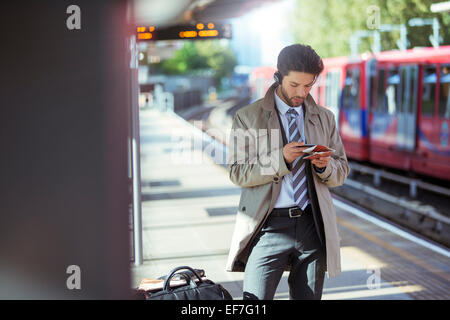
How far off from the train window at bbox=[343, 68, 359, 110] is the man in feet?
43.9

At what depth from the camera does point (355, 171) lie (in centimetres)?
1547

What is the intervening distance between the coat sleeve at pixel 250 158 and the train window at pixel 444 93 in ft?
31.9

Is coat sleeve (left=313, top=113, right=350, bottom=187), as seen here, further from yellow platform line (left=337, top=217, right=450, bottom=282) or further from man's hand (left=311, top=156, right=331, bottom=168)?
yellow platform line (left=337, top=217, right=450, bottom=282)

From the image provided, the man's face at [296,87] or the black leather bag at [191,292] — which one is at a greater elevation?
the man's face at [296,87]

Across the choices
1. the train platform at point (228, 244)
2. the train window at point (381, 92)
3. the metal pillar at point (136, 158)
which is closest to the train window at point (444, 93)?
the train window at point (381, 92)

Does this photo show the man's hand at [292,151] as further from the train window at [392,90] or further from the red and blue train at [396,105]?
the train window at [392,90]

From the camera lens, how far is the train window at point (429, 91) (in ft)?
40.9

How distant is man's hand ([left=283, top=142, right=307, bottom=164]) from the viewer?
280cm

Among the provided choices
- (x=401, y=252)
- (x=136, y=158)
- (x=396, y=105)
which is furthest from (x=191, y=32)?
(x=396, y=105)

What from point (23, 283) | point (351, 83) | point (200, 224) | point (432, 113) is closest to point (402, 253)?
point (200, 224)

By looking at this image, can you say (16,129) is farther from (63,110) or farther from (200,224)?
(200,224)

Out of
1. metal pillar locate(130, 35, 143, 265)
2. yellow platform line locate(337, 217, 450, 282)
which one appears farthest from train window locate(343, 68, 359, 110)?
metal pillar locate(130, 35, 143, 265)
